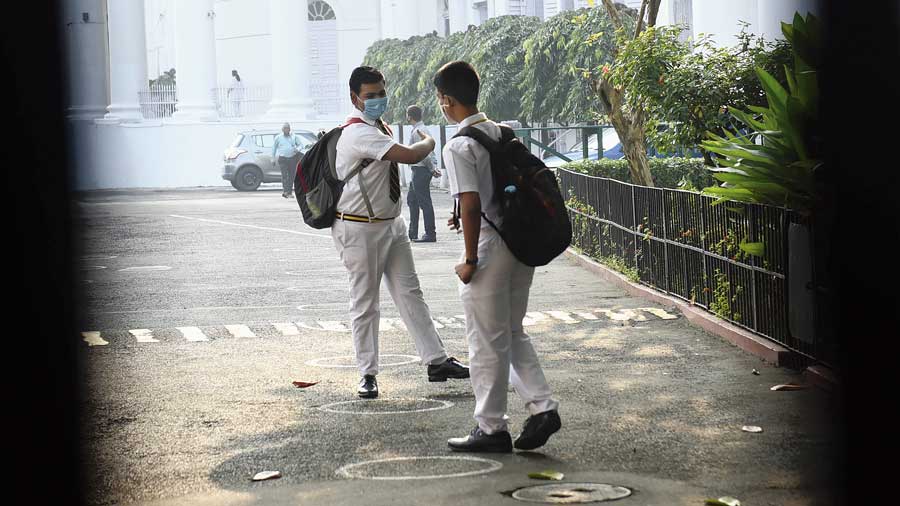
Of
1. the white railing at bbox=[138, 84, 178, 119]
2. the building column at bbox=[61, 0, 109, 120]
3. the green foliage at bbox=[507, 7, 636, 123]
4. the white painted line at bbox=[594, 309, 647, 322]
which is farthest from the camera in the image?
the white railing at bbox=[138, 84, 178, 119]

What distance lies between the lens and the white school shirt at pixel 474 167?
6.96m

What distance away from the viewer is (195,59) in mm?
46531

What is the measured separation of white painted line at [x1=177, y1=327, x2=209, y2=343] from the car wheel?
27030 mm

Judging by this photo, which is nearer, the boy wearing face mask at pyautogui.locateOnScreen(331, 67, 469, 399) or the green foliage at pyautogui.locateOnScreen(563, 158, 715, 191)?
the boy wearing face mask at pyautogui.locateOnScreen(331, 67, 469, 399)

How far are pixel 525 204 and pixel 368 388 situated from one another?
225 cm

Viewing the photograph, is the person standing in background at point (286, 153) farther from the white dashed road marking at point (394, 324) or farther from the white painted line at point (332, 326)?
the white dashed road marking at point (394, 324)

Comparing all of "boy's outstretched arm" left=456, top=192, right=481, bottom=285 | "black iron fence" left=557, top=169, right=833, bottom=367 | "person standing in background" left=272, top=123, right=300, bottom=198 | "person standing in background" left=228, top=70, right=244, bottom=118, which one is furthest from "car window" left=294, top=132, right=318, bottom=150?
"boy's outstretched arm" left=456, top=192, right=481, bottom=285

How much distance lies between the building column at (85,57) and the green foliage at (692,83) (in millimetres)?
33666

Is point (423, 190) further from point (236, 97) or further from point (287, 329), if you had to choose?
point (236, 97)

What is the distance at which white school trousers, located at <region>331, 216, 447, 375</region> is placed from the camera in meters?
8.80

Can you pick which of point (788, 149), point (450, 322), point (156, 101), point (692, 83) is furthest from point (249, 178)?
point (788, 149)

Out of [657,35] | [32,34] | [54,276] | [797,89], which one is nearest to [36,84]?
[32,34]

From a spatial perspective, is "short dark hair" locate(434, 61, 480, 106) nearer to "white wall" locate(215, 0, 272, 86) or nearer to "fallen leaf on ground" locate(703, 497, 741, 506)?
"fallen leaf on ground" locate(703, 497, 741, 506)

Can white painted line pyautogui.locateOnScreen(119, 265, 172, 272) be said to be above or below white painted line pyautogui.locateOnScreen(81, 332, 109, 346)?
below
